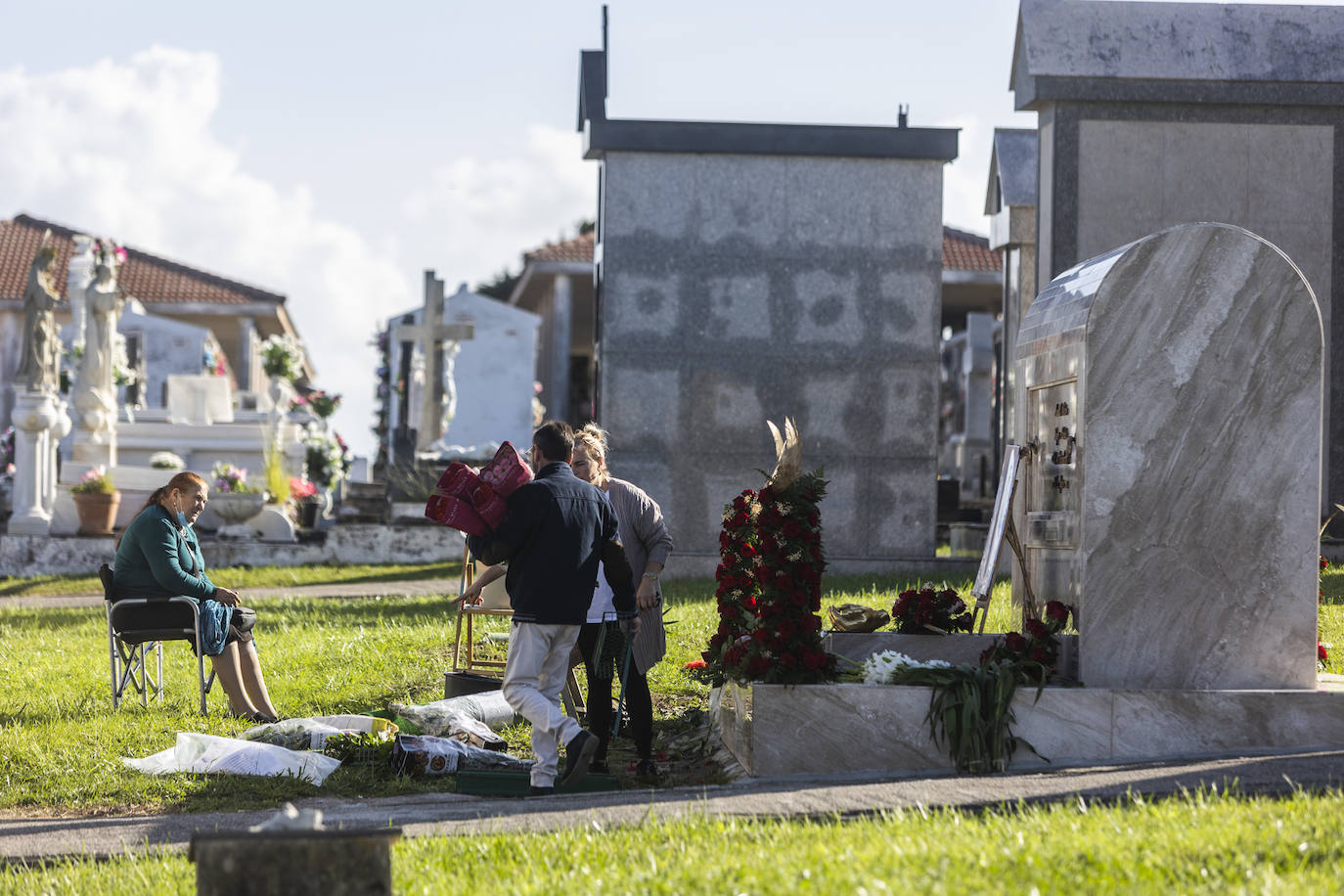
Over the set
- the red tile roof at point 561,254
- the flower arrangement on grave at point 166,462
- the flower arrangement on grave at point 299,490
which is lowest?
the flower arrangement on grave at point 299,490

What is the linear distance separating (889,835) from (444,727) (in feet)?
12.6

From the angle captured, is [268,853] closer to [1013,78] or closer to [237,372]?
[1013,78]

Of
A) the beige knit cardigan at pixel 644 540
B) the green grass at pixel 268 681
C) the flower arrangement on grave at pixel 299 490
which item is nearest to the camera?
the green grass at pixel 268 681

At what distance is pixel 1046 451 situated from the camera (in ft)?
29.2

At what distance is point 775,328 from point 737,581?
28.7ft

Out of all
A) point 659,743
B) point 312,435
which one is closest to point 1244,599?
point 659,743

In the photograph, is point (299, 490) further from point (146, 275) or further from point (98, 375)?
point (146, 275)

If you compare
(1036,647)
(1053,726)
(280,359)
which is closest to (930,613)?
(1036,647)

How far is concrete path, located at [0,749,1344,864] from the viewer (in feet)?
20.8

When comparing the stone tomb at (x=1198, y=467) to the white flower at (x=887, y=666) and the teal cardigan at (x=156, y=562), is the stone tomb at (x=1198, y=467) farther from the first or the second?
the teal cardigan at (x=156, y=562)

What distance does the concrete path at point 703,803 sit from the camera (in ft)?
20.8

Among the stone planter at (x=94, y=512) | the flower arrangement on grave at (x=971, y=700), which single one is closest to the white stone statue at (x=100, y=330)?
the stone planter at (x=94, y=512)

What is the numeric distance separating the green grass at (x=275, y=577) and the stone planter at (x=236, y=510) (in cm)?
91

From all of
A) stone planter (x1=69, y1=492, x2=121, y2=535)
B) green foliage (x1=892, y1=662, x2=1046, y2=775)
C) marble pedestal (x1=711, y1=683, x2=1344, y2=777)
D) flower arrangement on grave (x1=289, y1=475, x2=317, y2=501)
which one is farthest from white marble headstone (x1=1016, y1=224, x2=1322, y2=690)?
flower arrangement on grave (x1=289, y1=475, x2=317, y2=501)
